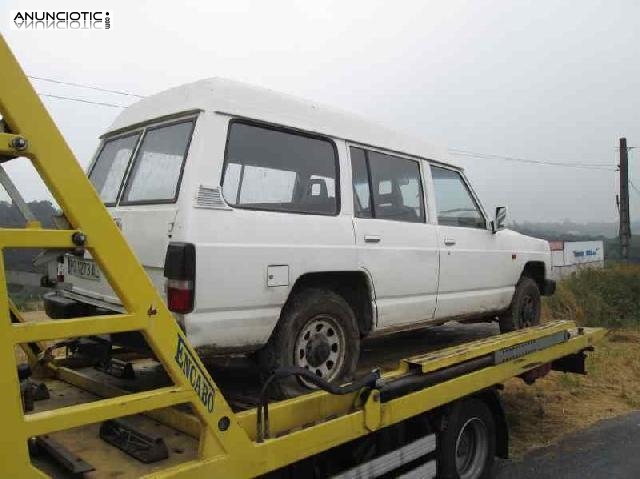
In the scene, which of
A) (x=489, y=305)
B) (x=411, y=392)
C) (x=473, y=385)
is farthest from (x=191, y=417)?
(x=489, y=305)

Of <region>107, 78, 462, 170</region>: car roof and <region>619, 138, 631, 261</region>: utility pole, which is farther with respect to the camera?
<region>619, 138, 631, 261</region>: utility pole

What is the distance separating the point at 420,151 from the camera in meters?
4.60

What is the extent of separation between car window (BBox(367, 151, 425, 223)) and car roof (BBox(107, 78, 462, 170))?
114 millimetres

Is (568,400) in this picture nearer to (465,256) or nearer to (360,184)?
(465,256)

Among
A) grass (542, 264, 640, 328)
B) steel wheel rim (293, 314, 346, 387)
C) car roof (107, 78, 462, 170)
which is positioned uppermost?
car roof (107, 78, 462, 170)

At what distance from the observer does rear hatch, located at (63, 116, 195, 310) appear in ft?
9.98

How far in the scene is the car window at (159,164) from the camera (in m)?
3.15

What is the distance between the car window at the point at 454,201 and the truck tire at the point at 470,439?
1.48 m

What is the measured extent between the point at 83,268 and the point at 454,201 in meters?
3.02

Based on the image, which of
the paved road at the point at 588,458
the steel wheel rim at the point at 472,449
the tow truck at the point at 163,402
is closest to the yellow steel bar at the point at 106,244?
the tow truck at the point at 163,402

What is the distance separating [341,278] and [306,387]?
76 cm

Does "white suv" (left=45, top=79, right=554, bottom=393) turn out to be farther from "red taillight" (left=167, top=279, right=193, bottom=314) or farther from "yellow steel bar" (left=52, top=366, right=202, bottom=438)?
"yellow steel bar" (left=52, top=366, right=202, bottom=438)

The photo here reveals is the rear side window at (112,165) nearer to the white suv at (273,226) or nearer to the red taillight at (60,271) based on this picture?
the white suv at (273,226)

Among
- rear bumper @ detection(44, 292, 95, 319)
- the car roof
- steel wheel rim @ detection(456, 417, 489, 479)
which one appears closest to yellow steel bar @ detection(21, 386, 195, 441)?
rear bumper @ detection(44, 292, 95, 319)
